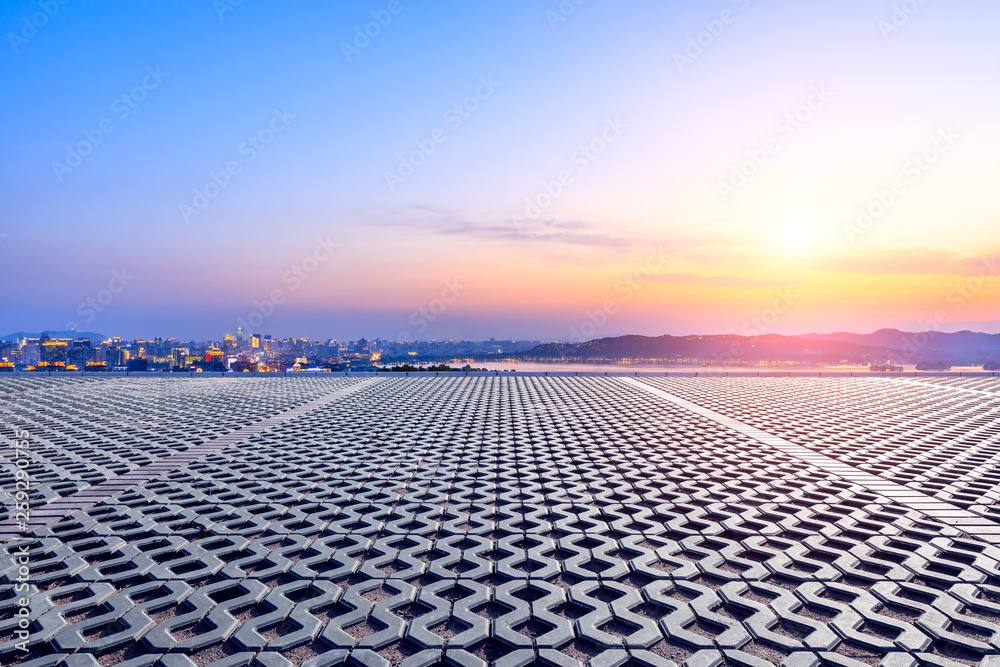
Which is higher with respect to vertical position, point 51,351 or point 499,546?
point 51,351

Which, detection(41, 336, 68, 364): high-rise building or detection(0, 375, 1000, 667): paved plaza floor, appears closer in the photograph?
detection(0, 375, 1000, 667): paved plaza floor

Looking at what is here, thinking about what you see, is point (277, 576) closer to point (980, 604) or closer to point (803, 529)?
point (803, 529)

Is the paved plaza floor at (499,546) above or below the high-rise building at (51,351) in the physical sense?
below

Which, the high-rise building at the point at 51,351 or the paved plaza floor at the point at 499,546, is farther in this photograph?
the high-rise building at the point at 51,351

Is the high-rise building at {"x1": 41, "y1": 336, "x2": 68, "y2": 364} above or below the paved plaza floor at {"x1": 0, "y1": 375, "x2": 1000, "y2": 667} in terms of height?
above

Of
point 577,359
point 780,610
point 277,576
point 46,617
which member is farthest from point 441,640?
point 577,359

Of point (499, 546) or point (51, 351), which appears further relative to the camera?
point (51, 351)

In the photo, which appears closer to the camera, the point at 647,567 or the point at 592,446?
the point at 647,567

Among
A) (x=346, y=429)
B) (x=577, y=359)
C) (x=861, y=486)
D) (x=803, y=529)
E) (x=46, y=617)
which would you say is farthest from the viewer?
(x=577, y=359)
